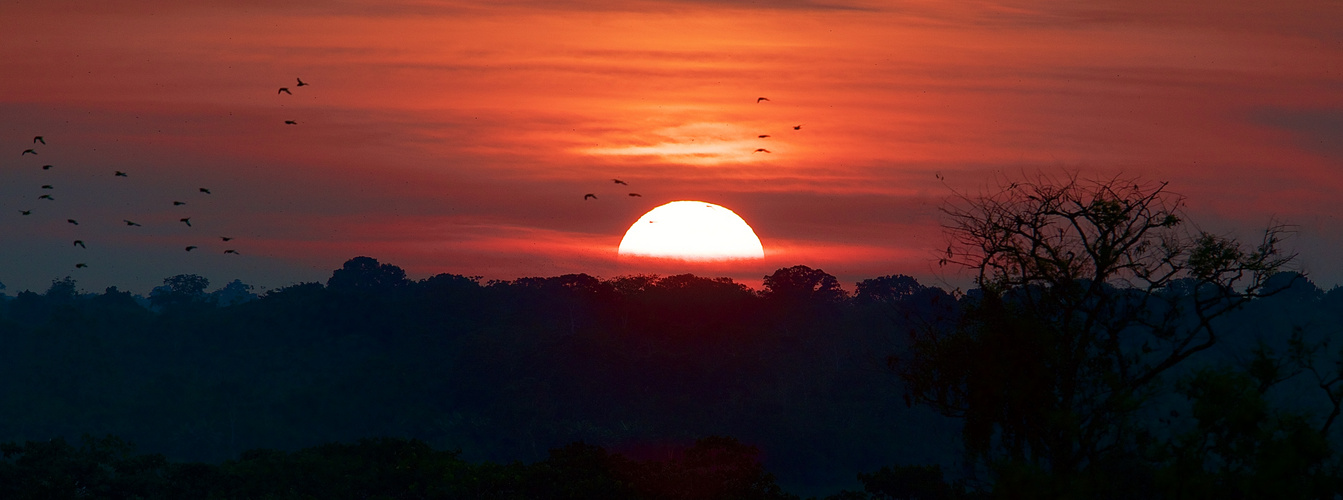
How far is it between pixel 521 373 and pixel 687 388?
10.9 meters

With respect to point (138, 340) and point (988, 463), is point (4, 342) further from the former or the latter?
point (988, 463)

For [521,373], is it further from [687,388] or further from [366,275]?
[366,275]

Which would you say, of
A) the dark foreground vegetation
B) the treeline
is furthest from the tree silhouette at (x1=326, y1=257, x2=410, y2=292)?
the treeline

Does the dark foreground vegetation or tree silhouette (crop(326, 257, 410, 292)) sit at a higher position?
tree silhouette (crop(326, 257, 410, 292))

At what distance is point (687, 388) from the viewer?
80500mm

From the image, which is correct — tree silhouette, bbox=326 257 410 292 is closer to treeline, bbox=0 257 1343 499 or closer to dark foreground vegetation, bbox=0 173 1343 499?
dark foreground vegetation, bbox=0 173 1343 499

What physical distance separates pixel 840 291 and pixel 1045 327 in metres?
83.3

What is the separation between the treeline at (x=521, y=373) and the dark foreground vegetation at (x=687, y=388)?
21 cm

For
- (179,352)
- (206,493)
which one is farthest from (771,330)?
(206,493)

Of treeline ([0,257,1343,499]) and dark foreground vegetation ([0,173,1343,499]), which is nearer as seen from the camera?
dark foreground vegetation ([0,173,1343,499])

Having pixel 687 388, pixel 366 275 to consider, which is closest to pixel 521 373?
pixel 687 388

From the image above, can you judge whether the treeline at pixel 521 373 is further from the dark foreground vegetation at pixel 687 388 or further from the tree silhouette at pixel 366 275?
the tree silhouette at pixel 366 275

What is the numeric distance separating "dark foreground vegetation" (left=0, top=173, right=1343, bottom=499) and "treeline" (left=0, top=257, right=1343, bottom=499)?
0.21m

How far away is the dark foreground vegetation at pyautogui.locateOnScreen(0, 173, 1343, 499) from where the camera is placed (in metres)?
22.5
